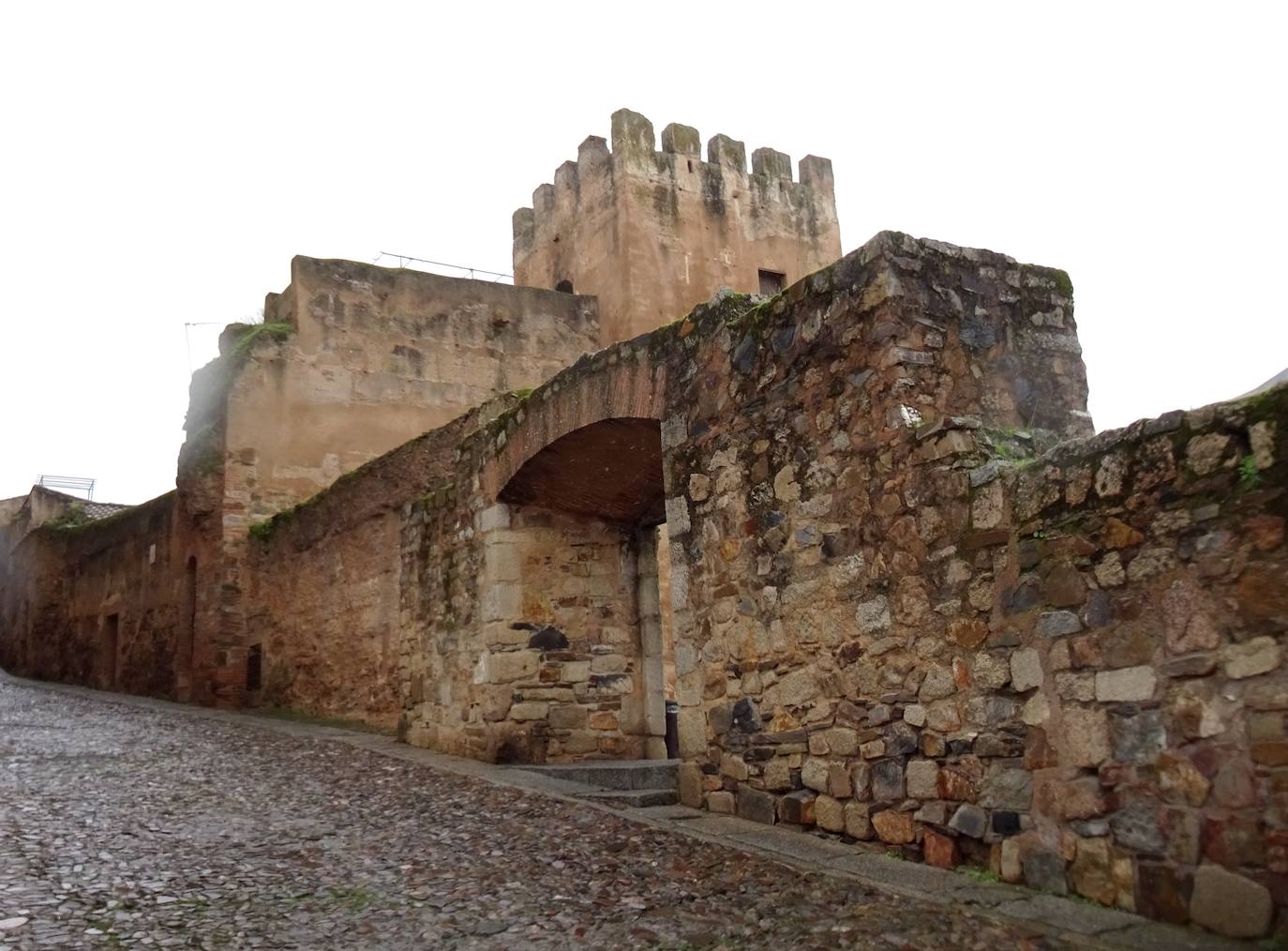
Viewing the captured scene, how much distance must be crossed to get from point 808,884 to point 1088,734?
116 cm

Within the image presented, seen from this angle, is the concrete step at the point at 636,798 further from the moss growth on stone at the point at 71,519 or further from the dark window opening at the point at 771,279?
the moss growth on stone at the point at 71,519

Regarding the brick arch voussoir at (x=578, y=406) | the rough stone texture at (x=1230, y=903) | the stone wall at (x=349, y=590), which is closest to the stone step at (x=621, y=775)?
the brick arch voussoir at (x=578, y=406)

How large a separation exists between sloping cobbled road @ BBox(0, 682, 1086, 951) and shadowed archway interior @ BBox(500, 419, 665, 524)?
204 centimetres

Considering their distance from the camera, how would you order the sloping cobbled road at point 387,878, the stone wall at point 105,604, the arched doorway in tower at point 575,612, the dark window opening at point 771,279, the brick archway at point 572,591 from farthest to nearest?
the dark window opening at point 771,279 → the stone wall at point 105,604 → the arched doorway in tower at point 575,612 → the brick archway at point 572,591 → the sloping cobbled road at point 387,878

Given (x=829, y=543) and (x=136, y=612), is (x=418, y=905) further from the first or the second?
(x=136, y=612)

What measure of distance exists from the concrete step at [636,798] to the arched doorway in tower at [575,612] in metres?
1.53

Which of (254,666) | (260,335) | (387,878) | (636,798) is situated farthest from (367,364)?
(387,878)

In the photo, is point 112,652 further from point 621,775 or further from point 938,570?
point 938,570

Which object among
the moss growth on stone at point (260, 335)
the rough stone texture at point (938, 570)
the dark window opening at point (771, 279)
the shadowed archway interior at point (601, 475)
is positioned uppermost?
the dark window opening at point (771, 279)

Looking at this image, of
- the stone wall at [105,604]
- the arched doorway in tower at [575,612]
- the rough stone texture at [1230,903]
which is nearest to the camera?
the rough stone texture at [1230,903]

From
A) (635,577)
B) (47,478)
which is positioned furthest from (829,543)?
(47,478)

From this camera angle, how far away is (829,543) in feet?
16.5

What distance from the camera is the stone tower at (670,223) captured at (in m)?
17.3

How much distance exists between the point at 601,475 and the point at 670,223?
35.2 feet
